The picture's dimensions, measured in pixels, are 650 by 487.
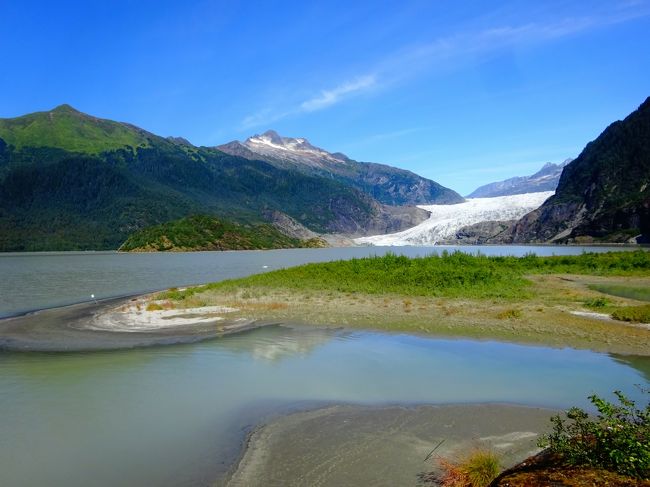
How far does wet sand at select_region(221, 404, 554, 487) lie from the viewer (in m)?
9.85

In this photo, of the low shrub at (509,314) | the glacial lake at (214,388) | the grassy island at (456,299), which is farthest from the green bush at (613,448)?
the low shrub at (509,314)

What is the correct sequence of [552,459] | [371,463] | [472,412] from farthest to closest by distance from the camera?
[472,412] < [371,463] < [552,459]

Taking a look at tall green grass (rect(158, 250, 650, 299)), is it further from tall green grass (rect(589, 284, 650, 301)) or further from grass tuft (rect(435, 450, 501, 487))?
grass tuft (rect(435, 450, 501, 487))

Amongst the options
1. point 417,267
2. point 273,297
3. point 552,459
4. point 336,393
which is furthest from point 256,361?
point 417,267

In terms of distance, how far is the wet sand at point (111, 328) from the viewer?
2475 centimetres

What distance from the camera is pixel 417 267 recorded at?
154ft

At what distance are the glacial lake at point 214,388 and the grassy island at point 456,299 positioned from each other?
10.9ft

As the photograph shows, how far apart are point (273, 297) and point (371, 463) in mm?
28624

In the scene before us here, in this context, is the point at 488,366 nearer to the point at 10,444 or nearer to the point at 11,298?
the point at 10,444

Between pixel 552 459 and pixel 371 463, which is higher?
pixel 552 459

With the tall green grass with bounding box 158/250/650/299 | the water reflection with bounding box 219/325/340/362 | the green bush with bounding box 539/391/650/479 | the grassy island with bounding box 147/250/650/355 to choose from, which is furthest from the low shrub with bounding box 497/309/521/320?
the green bush with bounding box 539/391/650/479

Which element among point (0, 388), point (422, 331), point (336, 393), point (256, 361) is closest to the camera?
point (336, 393)

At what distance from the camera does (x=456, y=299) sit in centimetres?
3481

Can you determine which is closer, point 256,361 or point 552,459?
point 552,459
